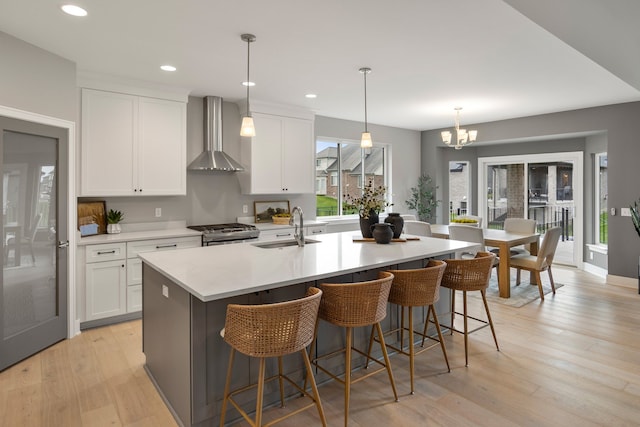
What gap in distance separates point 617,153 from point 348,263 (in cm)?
491

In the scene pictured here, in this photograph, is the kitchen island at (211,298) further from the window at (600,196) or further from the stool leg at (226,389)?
the window at (600,196)

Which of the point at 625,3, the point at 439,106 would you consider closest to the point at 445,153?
the point at 439,106

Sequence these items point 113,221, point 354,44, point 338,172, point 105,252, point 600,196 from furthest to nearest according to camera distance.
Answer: point 338,172 < point 600,196 < point 113,221 < point 105,252 < point 354,44

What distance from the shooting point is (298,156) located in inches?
221

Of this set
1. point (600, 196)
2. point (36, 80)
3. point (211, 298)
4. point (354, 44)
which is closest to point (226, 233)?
point (36, 80)

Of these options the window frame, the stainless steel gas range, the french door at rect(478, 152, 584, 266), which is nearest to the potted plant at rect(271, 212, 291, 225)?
the stainless steel gas range

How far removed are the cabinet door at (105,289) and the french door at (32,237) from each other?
0.83 feet

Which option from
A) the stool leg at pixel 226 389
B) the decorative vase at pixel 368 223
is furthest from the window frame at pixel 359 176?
the stool leg at pixel 226 389

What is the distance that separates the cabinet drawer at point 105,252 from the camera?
3.78m

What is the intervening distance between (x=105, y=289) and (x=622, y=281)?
6.48 m

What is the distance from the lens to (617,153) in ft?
17.6

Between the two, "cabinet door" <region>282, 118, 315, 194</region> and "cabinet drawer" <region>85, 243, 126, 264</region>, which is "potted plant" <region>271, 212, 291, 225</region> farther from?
"cabinet drawer" <region>85, 243, 126, 264</region>

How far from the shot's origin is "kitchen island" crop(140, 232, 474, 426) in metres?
2.18

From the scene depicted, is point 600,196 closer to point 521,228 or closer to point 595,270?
point 595,270
